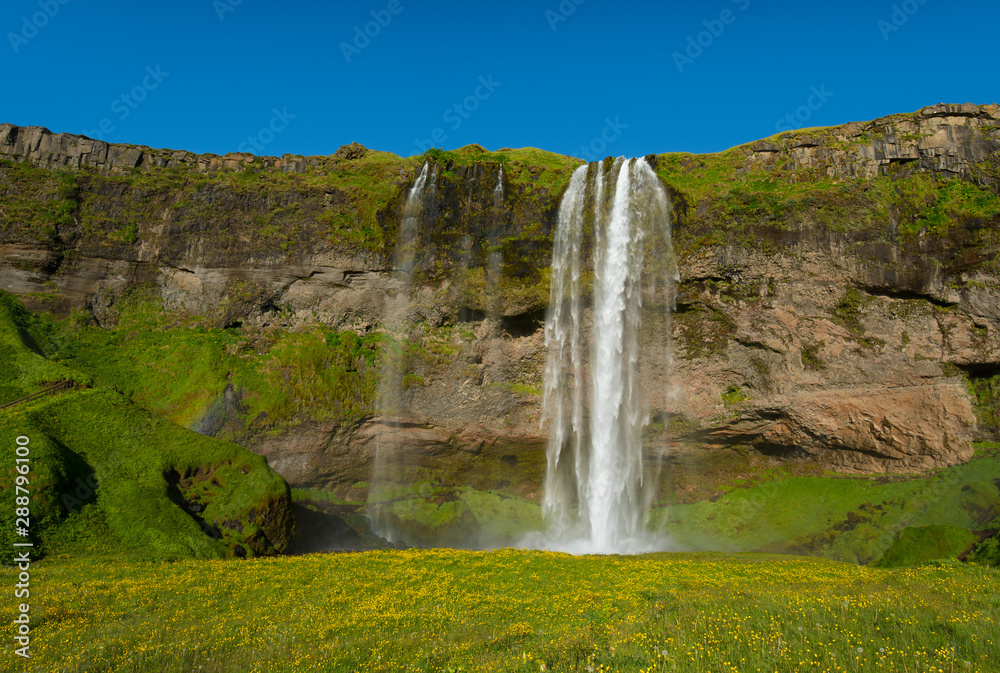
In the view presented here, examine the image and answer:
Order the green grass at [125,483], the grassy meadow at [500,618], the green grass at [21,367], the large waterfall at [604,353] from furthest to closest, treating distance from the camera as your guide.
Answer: the large waterfall at [604,353], the green grass at [21,367], the green grass at [125,483], the grassy meadow at [500,618]

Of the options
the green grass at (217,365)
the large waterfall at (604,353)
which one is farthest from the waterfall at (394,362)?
the large waterfall at (604,353)

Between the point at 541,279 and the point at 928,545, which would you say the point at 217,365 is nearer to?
the point at 541,279

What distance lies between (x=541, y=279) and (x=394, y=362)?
1081 centimetres

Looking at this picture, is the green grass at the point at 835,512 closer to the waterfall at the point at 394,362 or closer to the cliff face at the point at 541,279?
the cliff face at the point at 541,279

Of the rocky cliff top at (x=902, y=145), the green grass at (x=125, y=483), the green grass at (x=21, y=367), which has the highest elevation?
the rocky cliff top at (x=902, y=145)

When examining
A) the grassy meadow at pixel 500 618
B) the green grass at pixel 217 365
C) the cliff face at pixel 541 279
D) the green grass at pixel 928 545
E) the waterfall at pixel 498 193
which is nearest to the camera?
the grassy meadow at pixel 500 618

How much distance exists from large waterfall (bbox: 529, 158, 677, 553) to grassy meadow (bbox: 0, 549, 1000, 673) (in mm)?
14754

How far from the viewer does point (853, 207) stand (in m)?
33.8

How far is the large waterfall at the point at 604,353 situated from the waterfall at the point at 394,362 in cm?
925

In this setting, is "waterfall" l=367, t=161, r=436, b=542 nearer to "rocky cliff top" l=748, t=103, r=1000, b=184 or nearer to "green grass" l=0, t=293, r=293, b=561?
"green grass" l=0, t=293, r=293, b=561

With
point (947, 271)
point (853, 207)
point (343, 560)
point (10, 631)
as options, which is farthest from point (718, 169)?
point (10, 631)

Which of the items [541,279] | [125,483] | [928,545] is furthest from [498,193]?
[928,545]

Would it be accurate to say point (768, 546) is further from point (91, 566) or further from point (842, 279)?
point (91, 566)

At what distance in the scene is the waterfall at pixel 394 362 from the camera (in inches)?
1372
